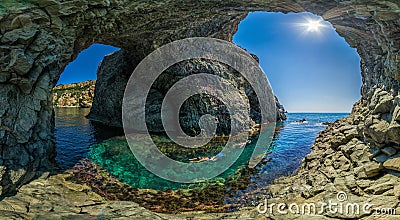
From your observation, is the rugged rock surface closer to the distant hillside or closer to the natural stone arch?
the natural stone arch

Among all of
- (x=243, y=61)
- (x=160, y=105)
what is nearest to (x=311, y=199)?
(x=160, y=105)

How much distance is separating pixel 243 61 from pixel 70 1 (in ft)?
116

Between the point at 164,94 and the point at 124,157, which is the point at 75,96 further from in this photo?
the point at 124,157

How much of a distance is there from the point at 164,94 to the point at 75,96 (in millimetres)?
93138

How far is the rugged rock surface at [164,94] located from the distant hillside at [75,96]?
199ft

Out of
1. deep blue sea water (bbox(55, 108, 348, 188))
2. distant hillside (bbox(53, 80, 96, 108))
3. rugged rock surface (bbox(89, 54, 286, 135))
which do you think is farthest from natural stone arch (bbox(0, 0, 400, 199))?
distant hillside (bbox(53, 80, 96, 108))

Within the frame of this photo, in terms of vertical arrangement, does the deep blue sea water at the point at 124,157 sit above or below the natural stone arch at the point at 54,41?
below

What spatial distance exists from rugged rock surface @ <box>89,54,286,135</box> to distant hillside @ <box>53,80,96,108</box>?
60.6m

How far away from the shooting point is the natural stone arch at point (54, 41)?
33.7ft

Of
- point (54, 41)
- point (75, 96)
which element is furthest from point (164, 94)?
point (75, 96)

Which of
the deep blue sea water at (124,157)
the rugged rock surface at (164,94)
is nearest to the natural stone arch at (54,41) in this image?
the deep blue sea water at (124,157)

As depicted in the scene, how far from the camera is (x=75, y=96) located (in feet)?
353

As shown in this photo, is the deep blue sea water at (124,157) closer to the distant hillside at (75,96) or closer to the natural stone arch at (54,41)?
the natural stone arch at (54,41)

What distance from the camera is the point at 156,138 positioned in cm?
2870
